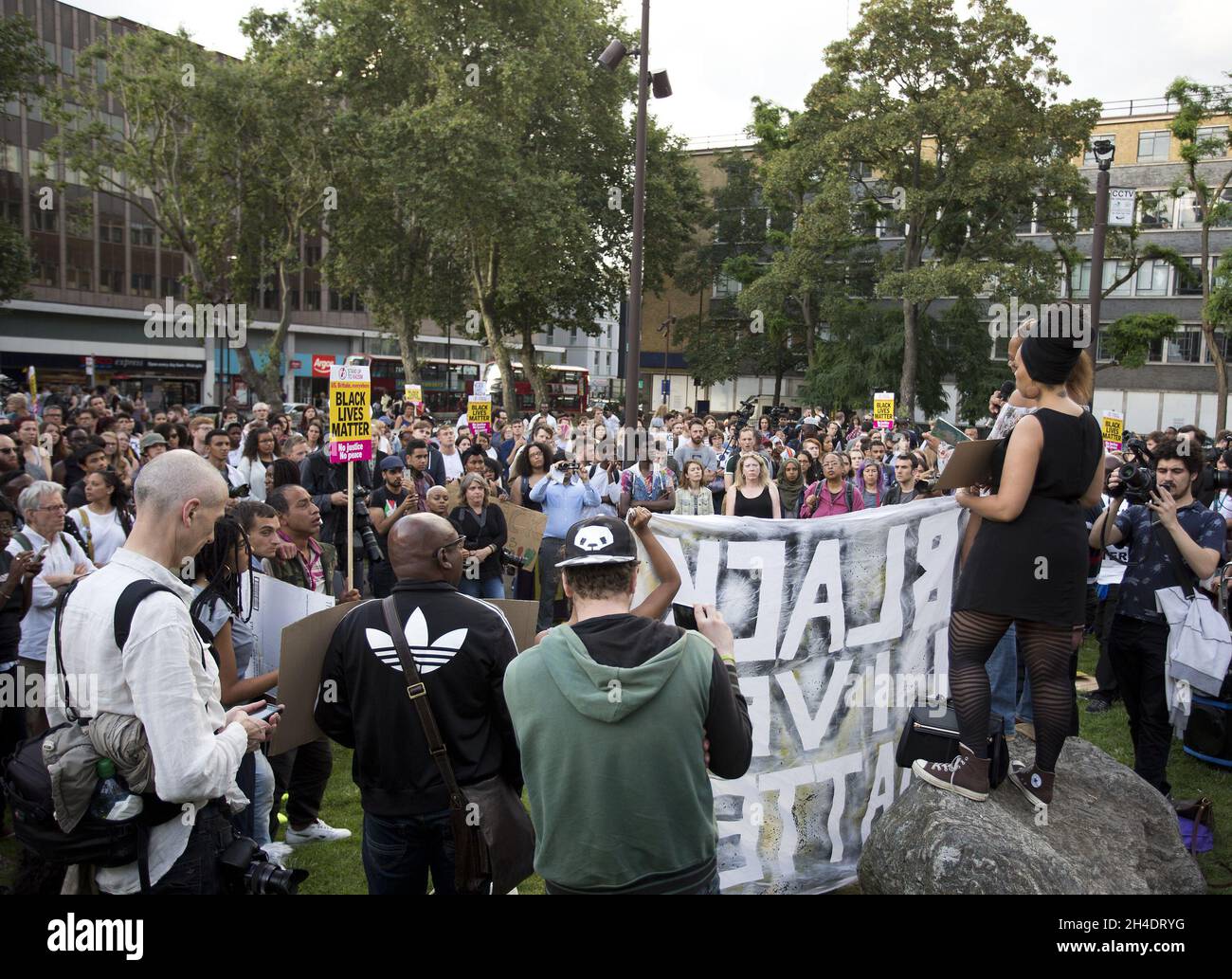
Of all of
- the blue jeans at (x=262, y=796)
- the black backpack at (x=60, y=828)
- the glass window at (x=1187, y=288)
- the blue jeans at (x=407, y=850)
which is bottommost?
the blue jeans at (x=262, y=796)

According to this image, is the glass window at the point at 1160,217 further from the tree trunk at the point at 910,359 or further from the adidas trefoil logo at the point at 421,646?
the adidas trefoil logo at the point at 421,646

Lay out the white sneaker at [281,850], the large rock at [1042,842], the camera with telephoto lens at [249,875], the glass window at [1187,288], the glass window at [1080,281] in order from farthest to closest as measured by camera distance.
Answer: the glass window at [1187,288] < the glass window at [1080,281] < the white sneaker at [281,850] < the large rock at [1042,842] < the camera with telephoto lens at [249,875]

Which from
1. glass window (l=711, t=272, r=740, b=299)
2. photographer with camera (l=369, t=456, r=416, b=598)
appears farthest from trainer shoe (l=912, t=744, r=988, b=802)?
glass window (l=711, t=272, r=740, b=299)

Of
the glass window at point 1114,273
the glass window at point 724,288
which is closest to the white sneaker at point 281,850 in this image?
the glass window at point 1114,273

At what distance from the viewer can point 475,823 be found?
3275 mm

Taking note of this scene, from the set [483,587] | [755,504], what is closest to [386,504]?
[483,587]

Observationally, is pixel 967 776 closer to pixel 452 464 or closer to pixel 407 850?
pixel 407 850

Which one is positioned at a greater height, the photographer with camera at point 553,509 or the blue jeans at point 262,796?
the photographer with camera at point 553,509

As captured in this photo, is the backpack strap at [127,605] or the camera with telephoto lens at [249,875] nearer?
the backpack strap at [127,605]

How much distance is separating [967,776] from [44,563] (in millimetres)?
4765

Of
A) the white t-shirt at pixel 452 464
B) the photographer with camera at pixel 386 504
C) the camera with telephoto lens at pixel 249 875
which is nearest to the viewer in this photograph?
the camera with telephoto lens at pixel 249 875

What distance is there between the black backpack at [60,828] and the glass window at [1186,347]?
1950 inches

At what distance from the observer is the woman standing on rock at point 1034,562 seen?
366cm

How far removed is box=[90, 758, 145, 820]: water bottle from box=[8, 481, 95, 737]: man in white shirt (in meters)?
2.90
